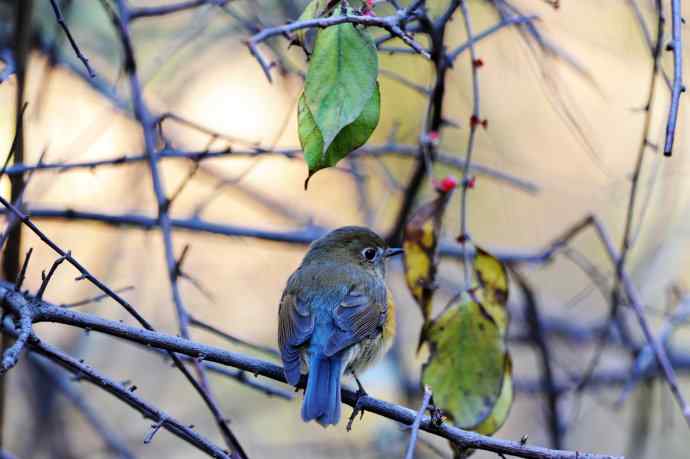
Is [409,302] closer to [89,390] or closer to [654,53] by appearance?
[89,390]

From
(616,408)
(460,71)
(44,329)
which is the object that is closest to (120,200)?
(44,329)

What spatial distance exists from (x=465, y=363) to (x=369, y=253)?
1.59 meters

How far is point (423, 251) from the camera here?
3500 millimetres

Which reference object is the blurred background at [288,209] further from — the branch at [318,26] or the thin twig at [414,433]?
the branch at [318,26]

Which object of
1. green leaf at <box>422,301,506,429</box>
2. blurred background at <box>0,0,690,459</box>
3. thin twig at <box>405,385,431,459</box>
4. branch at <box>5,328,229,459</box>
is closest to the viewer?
thin twig at <box>405,385,431,459</box>

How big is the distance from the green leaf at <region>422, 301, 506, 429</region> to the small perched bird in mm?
413

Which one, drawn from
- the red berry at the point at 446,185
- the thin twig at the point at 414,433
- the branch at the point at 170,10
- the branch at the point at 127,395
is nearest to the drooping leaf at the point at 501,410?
the red berry at the point at 446,185

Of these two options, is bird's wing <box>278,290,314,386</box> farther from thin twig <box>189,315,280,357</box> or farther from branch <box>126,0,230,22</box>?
branch <box>126,0,230,22</box>

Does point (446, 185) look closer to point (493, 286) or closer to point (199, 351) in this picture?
point (493, 286)

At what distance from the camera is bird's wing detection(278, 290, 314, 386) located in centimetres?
354

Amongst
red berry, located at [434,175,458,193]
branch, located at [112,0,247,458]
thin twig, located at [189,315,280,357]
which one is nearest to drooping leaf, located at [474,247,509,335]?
red berry, located at [434,175,458,193]

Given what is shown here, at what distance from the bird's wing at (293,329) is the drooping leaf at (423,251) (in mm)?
549

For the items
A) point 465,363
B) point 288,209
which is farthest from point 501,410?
point 288,209

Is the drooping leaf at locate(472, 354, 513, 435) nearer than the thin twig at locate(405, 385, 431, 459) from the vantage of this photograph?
No
